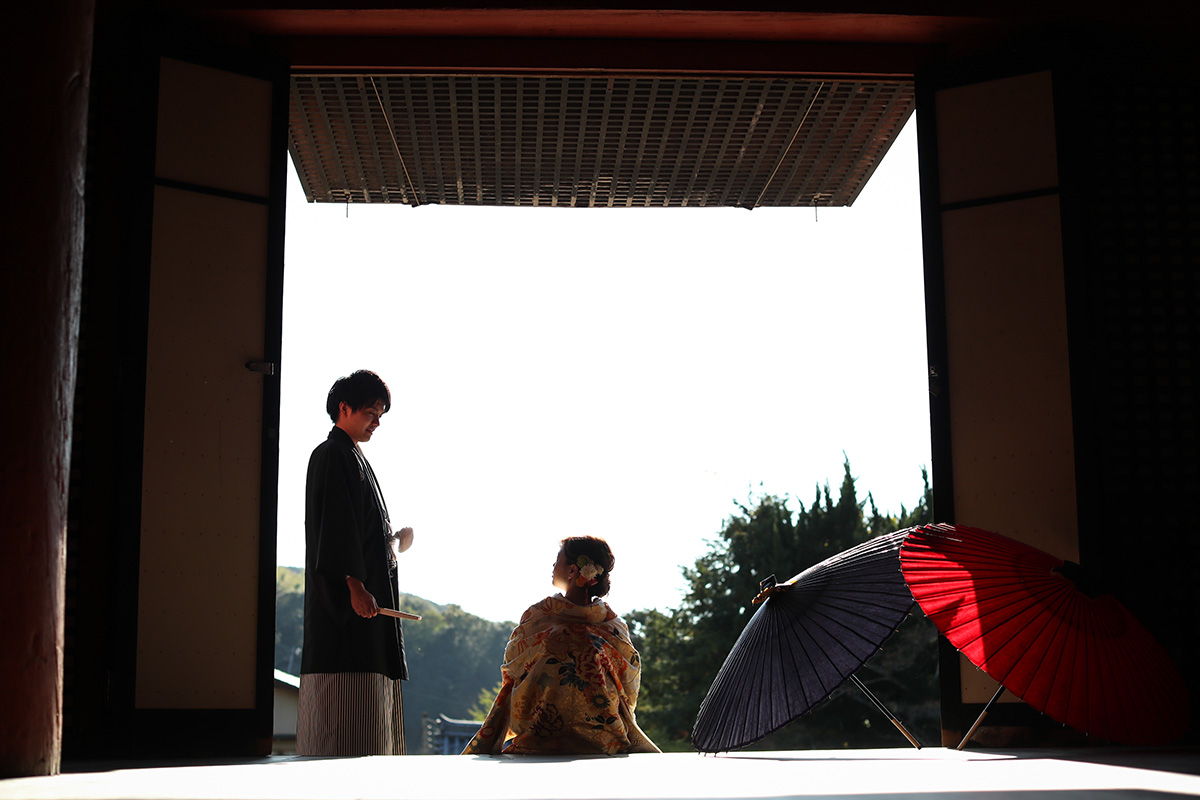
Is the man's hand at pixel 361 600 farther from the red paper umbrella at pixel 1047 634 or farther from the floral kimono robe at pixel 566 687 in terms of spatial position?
the red paper umbrella at pixel 1047 634

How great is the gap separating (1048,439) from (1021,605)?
0.89m

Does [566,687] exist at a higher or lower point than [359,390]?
lower

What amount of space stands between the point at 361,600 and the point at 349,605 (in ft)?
0.25

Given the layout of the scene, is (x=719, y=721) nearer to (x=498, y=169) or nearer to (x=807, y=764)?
(x=807, y=764)

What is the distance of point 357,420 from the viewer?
3291 millimetres

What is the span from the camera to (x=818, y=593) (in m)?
2.85

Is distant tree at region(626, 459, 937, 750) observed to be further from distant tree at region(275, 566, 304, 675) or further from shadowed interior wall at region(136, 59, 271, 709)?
shadowed interior wall at region(136, 59, 271, 709)

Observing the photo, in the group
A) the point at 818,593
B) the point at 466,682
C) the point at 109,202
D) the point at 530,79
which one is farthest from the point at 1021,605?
the point at 466,682

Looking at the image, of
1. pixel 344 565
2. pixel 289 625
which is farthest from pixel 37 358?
pixel 289 625

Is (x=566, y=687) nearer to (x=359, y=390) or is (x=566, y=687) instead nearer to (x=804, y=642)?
(x=804, y=642)

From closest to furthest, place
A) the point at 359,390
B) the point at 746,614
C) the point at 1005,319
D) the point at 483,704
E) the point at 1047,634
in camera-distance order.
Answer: the point at 1047,634, the point at 359,390, the point at 1005,319, the point at 746,614, the point at 483,704

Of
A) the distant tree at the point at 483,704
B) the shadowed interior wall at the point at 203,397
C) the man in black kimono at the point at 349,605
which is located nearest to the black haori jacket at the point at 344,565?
the man in black kimono at the point at 349,605

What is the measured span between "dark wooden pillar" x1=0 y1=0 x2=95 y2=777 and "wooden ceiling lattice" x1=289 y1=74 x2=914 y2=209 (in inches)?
72.1

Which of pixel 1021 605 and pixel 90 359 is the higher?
pixel 90 359
